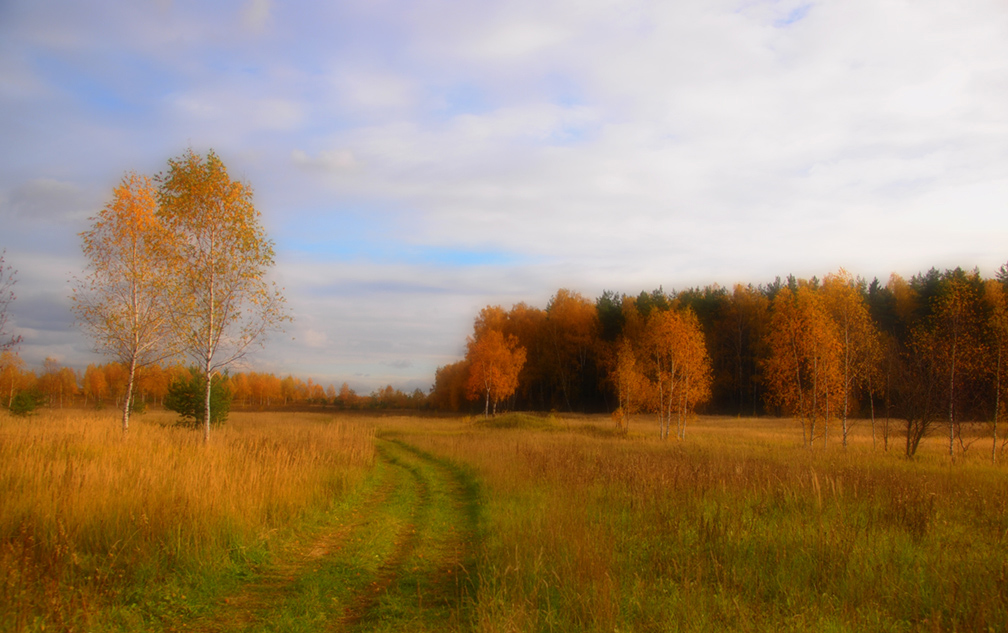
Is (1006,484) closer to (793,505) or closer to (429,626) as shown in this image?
(793,505)

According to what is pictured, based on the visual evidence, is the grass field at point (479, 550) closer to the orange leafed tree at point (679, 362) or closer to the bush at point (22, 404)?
the orange leafed tree at point (679, 362)

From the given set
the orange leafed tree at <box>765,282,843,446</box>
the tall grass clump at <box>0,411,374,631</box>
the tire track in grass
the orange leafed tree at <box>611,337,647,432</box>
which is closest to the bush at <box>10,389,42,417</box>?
the tall grass clump at <box>0,411,374,631</box>

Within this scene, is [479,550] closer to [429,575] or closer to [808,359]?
[429,575]

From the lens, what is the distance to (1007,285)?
45.8 meters

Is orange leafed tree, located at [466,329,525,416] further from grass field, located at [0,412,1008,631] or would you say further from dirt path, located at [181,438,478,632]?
dirt path, located at [181,438,478,632]

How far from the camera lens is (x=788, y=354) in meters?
29.0

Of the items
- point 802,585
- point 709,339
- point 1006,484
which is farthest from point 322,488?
point 709,339

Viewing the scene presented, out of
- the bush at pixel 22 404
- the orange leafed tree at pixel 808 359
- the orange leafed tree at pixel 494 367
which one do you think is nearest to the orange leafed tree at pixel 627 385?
the orange leafed tree at pixel 808 359

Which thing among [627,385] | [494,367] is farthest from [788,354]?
[494,367]

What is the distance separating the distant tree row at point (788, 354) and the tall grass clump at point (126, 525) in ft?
79.5

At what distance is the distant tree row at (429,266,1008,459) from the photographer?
2108 centimetres

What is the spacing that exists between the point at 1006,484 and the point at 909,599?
10.4 metres

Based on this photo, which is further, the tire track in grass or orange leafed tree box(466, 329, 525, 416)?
orange leafed tree box(466, 329, 525, 416)

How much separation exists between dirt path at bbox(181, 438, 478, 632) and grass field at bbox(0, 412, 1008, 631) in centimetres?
4
